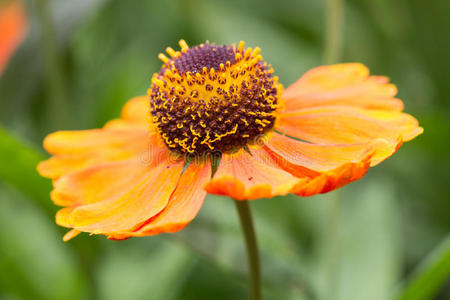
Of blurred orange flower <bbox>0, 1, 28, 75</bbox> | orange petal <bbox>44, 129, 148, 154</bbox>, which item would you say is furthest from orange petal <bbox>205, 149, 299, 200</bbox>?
blurred orange flower <bbox>0, 1, 28, 75</bbox>

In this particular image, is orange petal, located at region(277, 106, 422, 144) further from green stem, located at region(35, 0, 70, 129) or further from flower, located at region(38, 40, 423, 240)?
green stem, located at region(35, 0, 70, 129)

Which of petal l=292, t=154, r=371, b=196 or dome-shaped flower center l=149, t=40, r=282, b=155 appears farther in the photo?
dome-shaped flower center l=149, t=40, r=282, b=155

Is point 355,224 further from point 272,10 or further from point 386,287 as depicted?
point 272,10

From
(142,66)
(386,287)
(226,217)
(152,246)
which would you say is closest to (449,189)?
(386,287)

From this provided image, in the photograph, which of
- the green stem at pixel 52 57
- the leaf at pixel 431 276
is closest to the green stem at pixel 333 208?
the leaf at pixel 431 276

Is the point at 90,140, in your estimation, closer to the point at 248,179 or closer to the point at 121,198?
the point at 121,198

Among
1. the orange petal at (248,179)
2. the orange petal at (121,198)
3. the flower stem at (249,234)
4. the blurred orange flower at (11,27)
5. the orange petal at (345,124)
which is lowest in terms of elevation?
the flower stem at (249,234)

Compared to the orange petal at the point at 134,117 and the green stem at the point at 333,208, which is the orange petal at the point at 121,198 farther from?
the green stem at the point at 333,208
